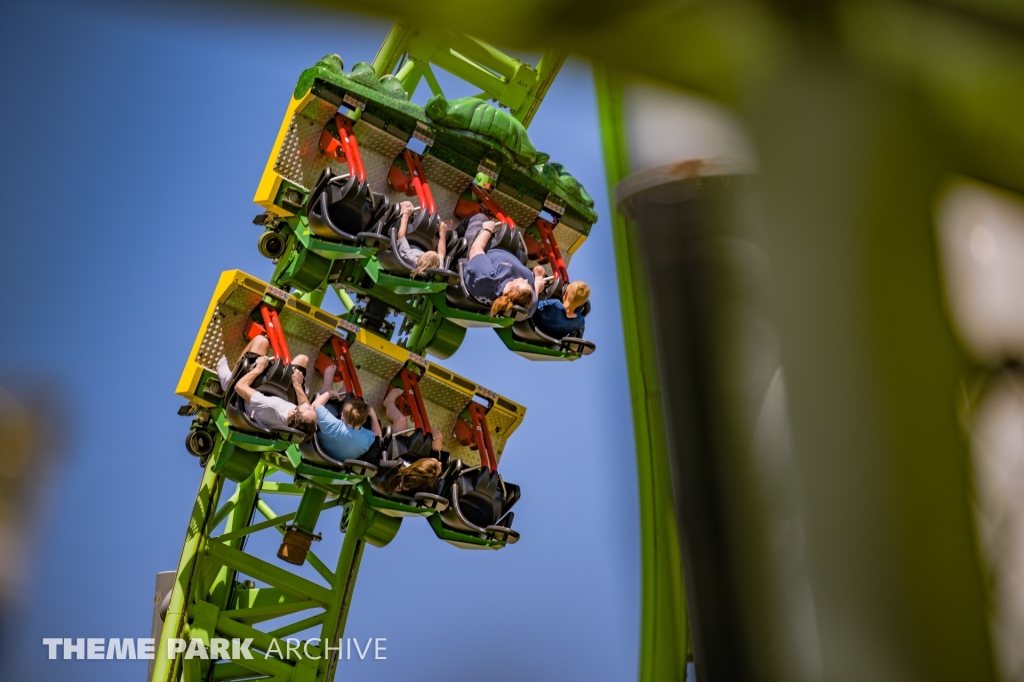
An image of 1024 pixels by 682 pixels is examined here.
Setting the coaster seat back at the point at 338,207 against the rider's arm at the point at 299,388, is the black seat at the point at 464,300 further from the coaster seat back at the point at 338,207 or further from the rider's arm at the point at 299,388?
the rider's arm at the point at 299,388

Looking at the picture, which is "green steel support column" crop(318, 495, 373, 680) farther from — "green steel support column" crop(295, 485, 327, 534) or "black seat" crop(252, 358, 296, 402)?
"black seat" crop(252, 358, 296, 402)

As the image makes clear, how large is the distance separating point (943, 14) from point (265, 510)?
357 inches

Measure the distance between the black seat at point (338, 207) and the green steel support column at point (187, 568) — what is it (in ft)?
6.35

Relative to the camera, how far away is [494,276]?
8.22 metres

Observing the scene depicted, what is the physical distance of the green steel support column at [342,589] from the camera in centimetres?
886

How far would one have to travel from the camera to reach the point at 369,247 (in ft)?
25.2

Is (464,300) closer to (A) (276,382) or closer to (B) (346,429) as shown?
(B) (346,429)

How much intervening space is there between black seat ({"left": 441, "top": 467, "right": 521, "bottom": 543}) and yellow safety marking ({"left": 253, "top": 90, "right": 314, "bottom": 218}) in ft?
7.66

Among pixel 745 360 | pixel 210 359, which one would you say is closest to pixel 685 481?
pixel 745 360

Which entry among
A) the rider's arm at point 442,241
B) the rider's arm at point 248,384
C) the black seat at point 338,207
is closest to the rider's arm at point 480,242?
the rider's arm at point 442,241

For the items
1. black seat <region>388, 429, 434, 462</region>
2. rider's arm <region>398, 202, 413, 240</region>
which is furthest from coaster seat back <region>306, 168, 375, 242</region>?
black seat <region>388, 429, 434, 462</region>

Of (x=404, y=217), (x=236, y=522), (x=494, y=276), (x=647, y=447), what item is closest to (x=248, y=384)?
(x=404, y=217)

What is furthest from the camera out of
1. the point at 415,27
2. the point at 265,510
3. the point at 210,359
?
the point at 265,510

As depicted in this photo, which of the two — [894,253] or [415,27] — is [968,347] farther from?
[415,27]
